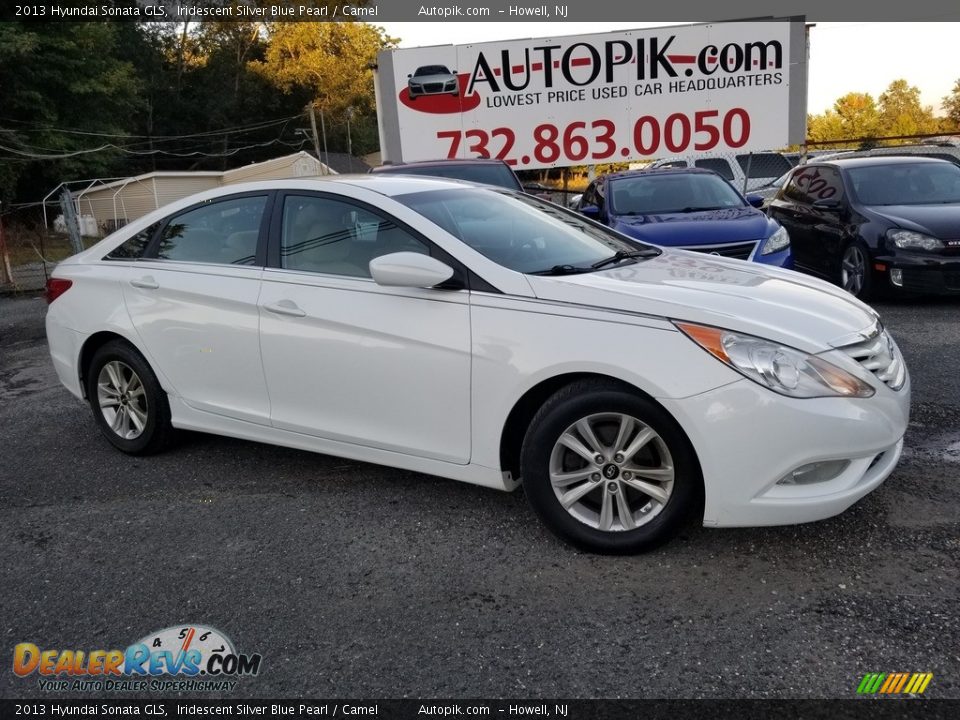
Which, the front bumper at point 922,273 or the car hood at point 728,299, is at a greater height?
the car hood at point 728,299

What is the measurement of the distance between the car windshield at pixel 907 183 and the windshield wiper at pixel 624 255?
17.5ft

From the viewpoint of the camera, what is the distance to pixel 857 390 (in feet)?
10.2

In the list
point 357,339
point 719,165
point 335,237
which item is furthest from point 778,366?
point 719,165

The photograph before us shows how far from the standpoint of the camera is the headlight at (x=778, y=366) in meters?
3.01

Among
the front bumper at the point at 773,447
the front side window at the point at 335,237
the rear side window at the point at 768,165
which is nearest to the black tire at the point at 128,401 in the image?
the front side window at the point at 335,237

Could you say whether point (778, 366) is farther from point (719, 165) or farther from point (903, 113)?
point (903, 113)

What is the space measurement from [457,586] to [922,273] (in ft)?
21.1

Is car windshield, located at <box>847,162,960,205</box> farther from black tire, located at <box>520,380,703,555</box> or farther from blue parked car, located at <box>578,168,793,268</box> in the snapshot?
black tire, located at <box>520,380,703,555</box>

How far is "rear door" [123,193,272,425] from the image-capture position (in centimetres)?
419

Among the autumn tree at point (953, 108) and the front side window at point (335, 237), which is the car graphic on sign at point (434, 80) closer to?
the front side window at point (335, 237)

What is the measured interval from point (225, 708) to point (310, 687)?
0.86 ft

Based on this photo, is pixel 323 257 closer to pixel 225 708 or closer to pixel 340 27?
pixel 225 708

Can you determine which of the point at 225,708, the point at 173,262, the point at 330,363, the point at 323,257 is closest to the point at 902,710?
the point at 225,708

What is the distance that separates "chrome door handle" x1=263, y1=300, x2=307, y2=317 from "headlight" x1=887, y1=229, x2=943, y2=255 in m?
6.35
